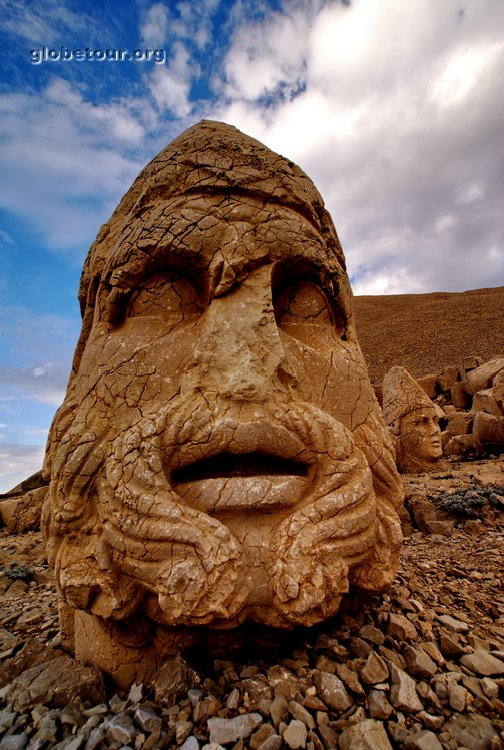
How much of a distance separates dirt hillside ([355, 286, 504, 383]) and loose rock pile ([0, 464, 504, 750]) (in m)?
21.9

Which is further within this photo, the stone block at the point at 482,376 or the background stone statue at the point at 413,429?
the stone block at the point at 482,376

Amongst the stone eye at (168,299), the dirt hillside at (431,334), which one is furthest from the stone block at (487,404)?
the dirt hillside at (431,334)

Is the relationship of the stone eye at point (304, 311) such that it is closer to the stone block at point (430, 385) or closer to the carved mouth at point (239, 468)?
the carved mouth at point (239, 468)

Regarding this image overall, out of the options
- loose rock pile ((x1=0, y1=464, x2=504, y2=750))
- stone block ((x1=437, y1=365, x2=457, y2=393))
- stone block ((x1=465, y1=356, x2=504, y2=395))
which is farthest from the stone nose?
stone block ((x1=437, y1=365, x2=457, y2=393))

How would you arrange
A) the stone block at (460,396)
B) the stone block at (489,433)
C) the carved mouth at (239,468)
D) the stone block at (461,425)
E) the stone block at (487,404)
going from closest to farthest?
the carved mouth at (239,468), the stone block at (489,433), the stone block at (487,404), the stone block at (461,425), the stone block at (460,396)

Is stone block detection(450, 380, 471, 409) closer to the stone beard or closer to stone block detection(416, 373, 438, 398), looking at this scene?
stone block detection(416, 373, 438, 398)

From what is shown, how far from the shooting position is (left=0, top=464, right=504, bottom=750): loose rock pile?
52.1 inches

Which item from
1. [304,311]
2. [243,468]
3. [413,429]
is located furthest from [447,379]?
[243,468]

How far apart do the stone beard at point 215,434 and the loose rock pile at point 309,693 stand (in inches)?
8.1

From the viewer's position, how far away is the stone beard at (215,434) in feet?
5.02

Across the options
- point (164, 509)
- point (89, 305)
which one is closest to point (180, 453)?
point (164, 509)

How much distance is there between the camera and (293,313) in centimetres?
236

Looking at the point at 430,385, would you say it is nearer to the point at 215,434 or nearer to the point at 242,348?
the point at 242,348

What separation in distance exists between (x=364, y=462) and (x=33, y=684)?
6.05ft
